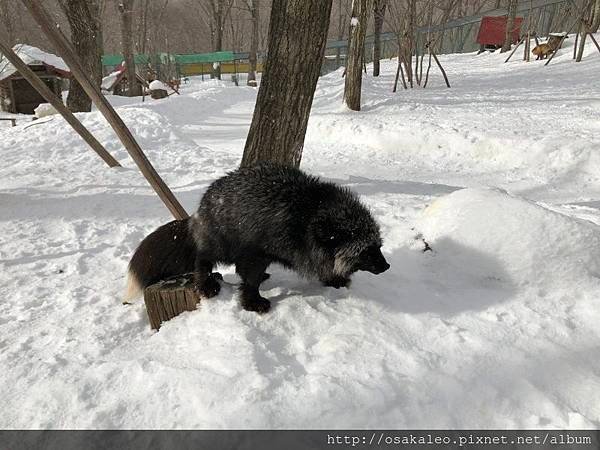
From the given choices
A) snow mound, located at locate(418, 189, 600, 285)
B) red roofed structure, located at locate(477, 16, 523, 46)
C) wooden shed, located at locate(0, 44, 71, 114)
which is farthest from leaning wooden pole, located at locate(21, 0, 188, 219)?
red roofed structure, located at locate(477, 16, 523, 46)

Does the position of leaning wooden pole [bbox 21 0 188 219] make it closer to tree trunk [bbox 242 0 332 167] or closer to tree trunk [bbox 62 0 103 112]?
tree trunk [bbox 242 0 332 167]

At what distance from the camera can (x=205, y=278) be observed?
101 inches

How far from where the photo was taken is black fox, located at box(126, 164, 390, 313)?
240 centimetres

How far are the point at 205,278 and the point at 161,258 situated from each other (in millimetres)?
458

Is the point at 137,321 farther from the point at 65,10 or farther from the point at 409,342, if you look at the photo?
the point at 65,10

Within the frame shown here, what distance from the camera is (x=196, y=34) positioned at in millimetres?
60469

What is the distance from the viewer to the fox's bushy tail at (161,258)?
2.75 meters

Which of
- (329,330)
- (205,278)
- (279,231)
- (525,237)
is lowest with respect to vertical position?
(329,330)

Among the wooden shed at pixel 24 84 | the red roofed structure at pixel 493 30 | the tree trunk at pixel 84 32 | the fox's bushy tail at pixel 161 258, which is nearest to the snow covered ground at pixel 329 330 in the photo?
the fox's bushy tail at pixel 161 258

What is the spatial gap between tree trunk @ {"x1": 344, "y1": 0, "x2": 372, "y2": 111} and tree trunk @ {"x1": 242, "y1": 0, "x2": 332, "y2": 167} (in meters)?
6.62

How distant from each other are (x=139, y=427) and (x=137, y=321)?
1.02 metres

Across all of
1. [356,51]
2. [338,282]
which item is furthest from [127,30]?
[338,282]

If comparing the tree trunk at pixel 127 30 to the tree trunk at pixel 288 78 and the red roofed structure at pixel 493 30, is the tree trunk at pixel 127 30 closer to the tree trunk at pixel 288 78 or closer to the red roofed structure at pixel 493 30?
the tree trunk at pixel 288 78

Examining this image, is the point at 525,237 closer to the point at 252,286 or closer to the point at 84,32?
the point at 252,286
